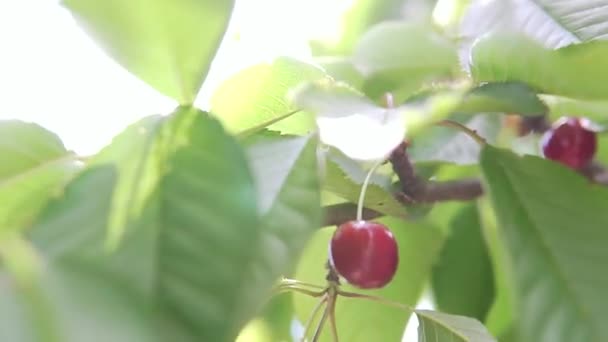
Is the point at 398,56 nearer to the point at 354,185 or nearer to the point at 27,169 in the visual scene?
the point at 354,185

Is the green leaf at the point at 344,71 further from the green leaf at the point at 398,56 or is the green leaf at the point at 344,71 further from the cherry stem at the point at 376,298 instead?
the cherry stem at the point at 376,298

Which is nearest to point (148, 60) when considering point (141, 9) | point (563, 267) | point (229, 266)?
point (141, 9)

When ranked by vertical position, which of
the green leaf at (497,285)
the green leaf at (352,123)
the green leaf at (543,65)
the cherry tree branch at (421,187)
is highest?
the green leaf at (543,65)

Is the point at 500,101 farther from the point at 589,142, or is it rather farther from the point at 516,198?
the point at 589,142

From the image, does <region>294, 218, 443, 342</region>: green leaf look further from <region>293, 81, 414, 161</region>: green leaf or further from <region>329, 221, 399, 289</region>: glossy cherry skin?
<region>293, 81, 414, 161</region>: green leaf

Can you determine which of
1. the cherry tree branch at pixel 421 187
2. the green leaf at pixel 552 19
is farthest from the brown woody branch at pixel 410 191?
the green leaf at pixel 552 19

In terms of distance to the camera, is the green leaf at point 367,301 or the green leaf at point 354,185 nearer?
the green leaf at point 354,185

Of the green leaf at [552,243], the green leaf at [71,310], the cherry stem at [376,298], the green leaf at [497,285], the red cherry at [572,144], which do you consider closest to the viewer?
the green leaf at [71,310]
